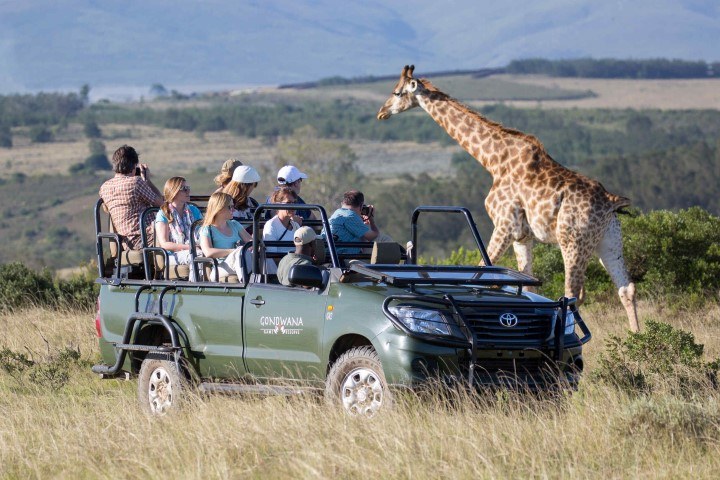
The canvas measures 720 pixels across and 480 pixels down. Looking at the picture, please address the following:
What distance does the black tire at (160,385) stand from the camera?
28.8 feet

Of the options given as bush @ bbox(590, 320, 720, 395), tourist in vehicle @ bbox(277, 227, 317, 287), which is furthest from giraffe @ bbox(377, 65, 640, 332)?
tourist in vehicle @ bbox(277, 227, 317, 287)

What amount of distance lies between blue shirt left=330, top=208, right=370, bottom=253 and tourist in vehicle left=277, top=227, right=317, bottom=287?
138 cm

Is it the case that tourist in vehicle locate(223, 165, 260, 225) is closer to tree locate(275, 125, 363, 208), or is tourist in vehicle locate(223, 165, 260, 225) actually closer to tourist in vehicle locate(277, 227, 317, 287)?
tourist in vehicle locate(277, 227, 317, 287)

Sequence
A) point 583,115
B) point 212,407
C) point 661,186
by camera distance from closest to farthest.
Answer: point 212,407 → point 661,186 → point 583,115

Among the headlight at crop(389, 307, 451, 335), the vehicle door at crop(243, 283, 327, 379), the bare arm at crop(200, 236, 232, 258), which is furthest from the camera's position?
the bare arm at crop(200, 236, 232, 258)

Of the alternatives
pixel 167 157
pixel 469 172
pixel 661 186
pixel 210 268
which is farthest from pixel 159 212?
pixel 167 157

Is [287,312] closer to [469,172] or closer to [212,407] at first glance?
[212,407]

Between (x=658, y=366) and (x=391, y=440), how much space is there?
3.19 meters

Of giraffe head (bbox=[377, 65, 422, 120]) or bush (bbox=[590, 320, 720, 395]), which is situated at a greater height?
giraffe head (bbox=[377, 65, 422, 120])

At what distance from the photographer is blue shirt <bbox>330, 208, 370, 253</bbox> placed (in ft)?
32.9

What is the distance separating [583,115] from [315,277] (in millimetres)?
133111

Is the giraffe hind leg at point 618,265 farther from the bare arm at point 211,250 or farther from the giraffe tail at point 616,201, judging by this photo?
the bare arm at point 211,250

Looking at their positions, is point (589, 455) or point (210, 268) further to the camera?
point (210, 268)

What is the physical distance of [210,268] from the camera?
9336 millimetres
